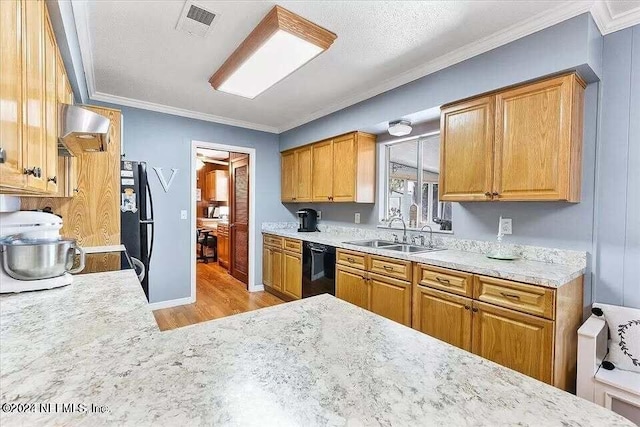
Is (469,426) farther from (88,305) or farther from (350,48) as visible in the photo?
(350,48)

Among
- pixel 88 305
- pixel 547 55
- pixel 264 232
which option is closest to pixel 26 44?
pixel 88 305

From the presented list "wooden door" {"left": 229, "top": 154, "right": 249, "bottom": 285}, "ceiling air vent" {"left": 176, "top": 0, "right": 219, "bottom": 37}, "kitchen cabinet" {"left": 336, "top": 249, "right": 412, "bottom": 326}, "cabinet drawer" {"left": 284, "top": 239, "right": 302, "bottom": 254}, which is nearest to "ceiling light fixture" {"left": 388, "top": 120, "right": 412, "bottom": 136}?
"kitchen cabinet" {"left": 336, "top": 249, "right": 412, "bottom": 326}

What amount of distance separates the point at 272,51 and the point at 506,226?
7.31 feet

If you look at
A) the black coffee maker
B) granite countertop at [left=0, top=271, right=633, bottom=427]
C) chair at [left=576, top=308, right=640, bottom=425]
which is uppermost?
the black coffee maker

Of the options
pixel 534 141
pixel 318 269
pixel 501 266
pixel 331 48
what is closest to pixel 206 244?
pixel 318 269

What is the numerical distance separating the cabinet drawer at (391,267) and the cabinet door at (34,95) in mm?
2237

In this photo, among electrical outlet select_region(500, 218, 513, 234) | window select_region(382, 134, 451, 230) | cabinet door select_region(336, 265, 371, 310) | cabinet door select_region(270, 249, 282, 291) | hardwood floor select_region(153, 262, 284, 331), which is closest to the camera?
electrical outlet select_region(500, 218, 513, 234)

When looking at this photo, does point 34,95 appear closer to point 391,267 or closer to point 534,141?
point 391,267

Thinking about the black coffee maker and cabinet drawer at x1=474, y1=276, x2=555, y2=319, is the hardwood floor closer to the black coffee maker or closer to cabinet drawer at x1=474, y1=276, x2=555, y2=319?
the black coffee maker

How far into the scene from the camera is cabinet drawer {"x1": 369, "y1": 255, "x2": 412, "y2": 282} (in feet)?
8.00

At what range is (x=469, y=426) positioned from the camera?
21.4 inches

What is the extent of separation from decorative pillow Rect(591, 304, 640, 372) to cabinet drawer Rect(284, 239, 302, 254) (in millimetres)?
2717

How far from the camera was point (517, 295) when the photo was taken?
1813 millimetres

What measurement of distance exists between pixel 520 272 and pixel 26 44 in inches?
100
